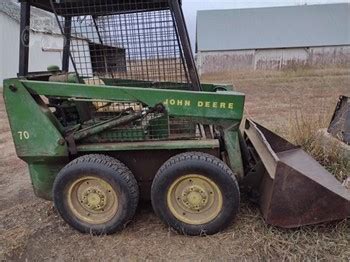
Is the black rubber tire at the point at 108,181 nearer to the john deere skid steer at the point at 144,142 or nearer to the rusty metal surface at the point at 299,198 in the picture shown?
the john deere skid steer at the point at 144,142

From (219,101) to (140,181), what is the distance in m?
0.94

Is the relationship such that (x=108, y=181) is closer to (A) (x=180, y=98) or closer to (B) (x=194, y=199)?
(B) (x=194, y=199)

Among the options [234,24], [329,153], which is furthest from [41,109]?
[234,24]

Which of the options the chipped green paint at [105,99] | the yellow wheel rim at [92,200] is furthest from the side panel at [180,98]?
the yellow wheel rim at [92,200]

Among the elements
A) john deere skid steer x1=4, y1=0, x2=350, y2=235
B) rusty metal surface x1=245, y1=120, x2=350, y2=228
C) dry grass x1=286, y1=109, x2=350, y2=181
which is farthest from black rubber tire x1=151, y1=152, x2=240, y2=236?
dry grass x1=286, y1=109, x2=350, y2=181

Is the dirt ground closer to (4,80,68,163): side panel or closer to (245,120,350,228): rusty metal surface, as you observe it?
(245,120,350,228): rusty metal surface

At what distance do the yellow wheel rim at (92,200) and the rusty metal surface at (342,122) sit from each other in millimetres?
2645

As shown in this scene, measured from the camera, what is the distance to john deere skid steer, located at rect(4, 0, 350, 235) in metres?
3.14

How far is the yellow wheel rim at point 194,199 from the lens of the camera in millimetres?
3193

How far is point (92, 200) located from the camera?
3328 mm

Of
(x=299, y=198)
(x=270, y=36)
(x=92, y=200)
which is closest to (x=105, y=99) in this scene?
(x=92, y=200)

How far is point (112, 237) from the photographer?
3.31 m

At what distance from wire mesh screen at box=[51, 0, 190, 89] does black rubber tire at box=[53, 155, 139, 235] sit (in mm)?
886

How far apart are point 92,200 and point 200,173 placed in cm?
90
